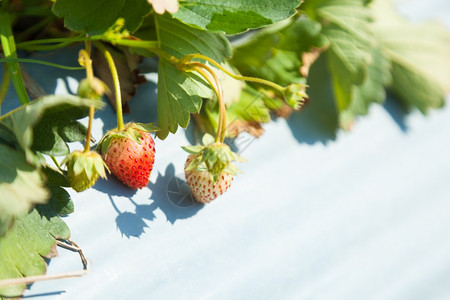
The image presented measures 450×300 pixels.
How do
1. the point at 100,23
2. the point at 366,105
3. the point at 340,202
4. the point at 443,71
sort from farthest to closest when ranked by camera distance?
1. the point at 443,71
2. the point at 366,105
3. the point at 340,202
4. the point at 100,23

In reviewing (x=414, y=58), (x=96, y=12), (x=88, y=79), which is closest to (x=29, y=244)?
(x=88, y=79)

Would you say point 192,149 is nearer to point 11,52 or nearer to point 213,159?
point 213,159

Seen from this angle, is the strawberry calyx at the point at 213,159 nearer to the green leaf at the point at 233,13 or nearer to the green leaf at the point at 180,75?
the green leaf at the point at 180,75

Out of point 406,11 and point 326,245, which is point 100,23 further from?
point 406,11

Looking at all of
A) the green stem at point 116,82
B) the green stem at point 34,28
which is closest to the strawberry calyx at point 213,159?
the green stem at point 116,82

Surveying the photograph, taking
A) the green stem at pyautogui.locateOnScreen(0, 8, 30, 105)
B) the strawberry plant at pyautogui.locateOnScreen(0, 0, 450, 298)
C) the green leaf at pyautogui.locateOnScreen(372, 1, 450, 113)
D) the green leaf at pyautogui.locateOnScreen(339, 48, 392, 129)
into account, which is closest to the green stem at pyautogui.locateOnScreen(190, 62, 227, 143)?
the strawberry plant at pyautogui.locateOnScreen(0, 0, 450, 298)

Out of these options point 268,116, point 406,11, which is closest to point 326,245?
point 268,116
